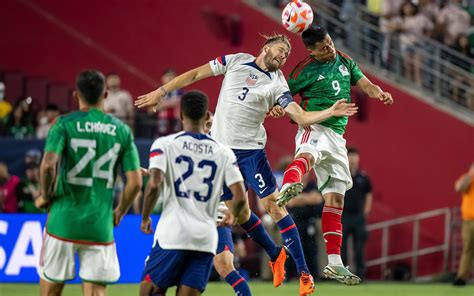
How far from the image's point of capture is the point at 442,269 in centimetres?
1991

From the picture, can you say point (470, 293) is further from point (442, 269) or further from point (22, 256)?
point (22, 256)

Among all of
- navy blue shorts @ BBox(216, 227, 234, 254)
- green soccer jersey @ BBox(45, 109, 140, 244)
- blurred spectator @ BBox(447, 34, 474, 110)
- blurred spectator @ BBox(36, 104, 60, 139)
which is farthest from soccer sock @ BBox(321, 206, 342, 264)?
blurred spectator @ BBox(447, 34, 474, 110)

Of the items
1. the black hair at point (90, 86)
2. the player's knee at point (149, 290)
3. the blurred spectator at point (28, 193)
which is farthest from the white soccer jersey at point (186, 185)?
the blurred spectator at point (28, 193)

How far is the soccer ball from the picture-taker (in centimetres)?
1111

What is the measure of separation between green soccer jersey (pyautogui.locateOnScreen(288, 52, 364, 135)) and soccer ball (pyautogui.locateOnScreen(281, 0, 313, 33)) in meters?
0.46

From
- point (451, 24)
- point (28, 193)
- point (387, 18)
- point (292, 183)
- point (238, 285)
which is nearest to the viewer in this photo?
point (238, 285)

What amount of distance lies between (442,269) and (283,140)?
3709 mm

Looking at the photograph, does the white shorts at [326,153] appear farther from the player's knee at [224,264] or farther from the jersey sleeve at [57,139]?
the jersey sleeve at [57,139]

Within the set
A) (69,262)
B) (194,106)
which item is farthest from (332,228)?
(69,262)

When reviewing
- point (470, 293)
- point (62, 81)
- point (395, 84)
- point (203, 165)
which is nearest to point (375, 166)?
point (395, 84)

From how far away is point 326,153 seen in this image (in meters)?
Result: 11.4

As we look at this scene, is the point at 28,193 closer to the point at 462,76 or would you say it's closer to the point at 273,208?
the point at 273,208

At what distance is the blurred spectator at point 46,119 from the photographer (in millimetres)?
17953

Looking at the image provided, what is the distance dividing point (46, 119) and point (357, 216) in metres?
5.42
